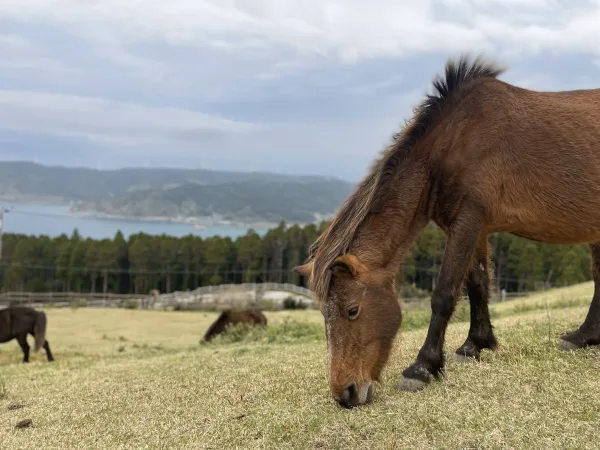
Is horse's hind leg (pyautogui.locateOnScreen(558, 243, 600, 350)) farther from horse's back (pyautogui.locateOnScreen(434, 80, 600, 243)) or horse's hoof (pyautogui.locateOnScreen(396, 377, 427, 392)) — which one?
horse's hoof (pyautogui.locateOnScreen(396, 377, 427, 392))

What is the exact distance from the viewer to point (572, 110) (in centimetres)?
459

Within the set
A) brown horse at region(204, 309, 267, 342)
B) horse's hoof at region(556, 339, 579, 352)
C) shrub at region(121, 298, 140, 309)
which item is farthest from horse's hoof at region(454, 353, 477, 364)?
shrub at region(121, 298, 140, 309)

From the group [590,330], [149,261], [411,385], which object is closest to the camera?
[411,385]

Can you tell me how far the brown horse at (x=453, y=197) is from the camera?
152 inches

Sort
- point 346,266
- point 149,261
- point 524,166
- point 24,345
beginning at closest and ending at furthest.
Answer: point 346,266, point 524,166, point 24,345, point 149,261

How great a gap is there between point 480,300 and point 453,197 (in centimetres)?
136

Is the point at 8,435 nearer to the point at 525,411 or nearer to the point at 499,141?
the point at 525,411

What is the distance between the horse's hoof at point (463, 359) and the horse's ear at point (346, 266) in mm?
1573

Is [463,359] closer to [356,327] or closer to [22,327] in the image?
[356,327]

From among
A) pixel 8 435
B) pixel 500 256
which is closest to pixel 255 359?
pixel 8 435

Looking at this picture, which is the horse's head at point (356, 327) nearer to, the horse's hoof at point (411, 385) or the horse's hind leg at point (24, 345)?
the horse's hoof at point (411, 385)

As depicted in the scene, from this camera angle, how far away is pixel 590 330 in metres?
5.16

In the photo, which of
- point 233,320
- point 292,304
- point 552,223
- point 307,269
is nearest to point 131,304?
point 292,304

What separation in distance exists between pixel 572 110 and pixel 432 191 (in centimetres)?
157
